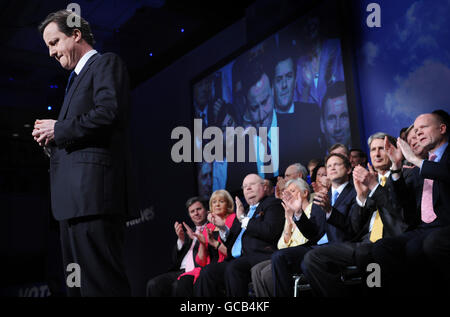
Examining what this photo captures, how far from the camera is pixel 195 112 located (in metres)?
6.31

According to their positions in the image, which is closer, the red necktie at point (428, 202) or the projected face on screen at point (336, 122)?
the red necktie at point (428, 202)

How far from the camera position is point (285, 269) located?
3.11m

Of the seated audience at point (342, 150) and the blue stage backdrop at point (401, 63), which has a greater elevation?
the blue stage backdrop at point (401, 63)

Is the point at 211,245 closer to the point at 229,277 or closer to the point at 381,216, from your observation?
the point at 229,277

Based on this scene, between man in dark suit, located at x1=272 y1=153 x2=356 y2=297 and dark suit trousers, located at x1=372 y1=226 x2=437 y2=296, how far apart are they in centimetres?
46

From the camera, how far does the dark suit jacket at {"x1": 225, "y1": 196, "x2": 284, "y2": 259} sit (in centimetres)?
372

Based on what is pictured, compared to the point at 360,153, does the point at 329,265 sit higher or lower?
lower

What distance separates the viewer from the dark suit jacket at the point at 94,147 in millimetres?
1677

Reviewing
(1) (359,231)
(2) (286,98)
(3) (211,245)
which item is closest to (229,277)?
(3) (211,245)

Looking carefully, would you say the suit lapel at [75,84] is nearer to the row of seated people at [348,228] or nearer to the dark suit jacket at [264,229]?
the row of seated people at [348,228]

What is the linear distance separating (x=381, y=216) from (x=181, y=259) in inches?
97.7

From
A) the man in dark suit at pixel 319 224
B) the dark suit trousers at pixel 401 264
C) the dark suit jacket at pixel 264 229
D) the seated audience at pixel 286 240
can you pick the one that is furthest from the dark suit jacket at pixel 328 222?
the dark suit trousers at pixel 401 264
